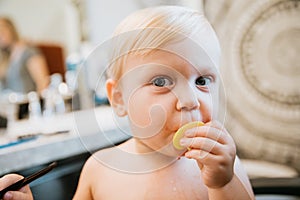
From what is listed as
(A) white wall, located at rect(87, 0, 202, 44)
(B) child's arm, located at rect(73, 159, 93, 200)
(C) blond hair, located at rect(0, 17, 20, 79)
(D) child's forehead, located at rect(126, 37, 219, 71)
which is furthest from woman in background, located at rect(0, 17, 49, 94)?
(D) child's forehead, located at rect(126, 37, 219, 71)

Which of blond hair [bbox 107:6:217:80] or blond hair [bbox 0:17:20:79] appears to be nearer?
blond hair [bbox 107:6:217:80]

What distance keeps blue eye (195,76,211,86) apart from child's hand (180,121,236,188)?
3cm

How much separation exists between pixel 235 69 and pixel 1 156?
416 millimetres

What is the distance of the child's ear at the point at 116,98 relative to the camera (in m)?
0.32

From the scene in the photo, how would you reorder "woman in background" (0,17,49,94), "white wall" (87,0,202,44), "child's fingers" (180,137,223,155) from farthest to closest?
"woman in background" (0,17,49,94)
"white wall" (87,0,202,44)
"child's fingers" (180,137,223,155)

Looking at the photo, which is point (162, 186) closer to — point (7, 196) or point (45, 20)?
point (7, 196)

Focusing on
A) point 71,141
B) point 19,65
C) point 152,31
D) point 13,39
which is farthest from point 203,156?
point 13,39

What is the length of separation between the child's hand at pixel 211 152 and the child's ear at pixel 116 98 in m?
0.08

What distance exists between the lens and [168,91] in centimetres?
28

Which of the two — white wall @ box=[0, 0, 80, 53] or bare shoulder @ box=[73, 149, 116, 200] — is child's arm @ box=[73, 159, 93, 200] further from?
white wall @ box=[0, 0, 80, 53]

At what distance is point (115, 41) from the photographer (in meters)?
0.30

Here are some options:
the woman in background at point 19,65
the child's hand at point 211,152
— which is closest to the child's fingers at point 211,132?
the child's hand at point 211,152

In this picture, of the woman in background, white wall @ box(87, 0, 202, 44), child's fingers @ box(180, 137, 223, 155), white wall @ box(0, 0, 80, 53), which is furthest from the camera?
white wall @ box(0, 0, 80, 53)

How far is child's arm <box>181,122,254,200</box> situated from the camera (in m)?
0.26
